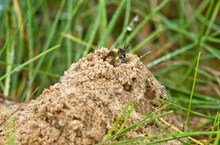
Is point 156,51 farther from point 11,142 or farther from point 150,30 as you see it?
point 11,142

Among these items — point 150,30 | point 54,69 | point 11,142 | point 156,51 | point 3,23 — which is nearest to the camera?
point 11,142

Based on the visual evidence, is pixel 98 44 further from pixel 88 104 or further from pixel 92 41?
pixel 88 104

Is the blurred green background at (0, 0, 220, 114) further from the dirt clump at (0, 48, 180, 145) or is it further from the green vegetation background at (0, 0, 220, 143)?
the dirt clump at (0, 48, 180, 145)

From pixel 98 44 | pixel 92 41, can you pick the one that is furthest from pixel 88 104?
pixel 92 41

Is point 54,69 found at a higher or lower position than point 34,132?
higher

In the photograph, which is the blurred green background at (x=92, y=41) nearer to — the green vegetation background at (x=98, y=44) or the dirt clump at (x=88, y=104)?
the green vegetation background at (x=98, y=44)

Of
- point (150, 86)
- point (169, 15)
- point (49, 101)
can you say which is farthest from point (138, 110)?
point (169, 15)

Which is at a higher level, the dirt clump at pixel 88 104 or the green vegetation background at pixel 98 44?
the green vegetation background at pixel 98 44

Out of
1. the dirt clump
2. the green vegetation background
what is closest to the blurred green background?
the green vegetation background

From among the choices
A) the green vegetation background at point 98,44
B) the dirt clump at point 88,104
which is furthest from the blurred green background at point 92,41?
the dirt clump at point 88,104
